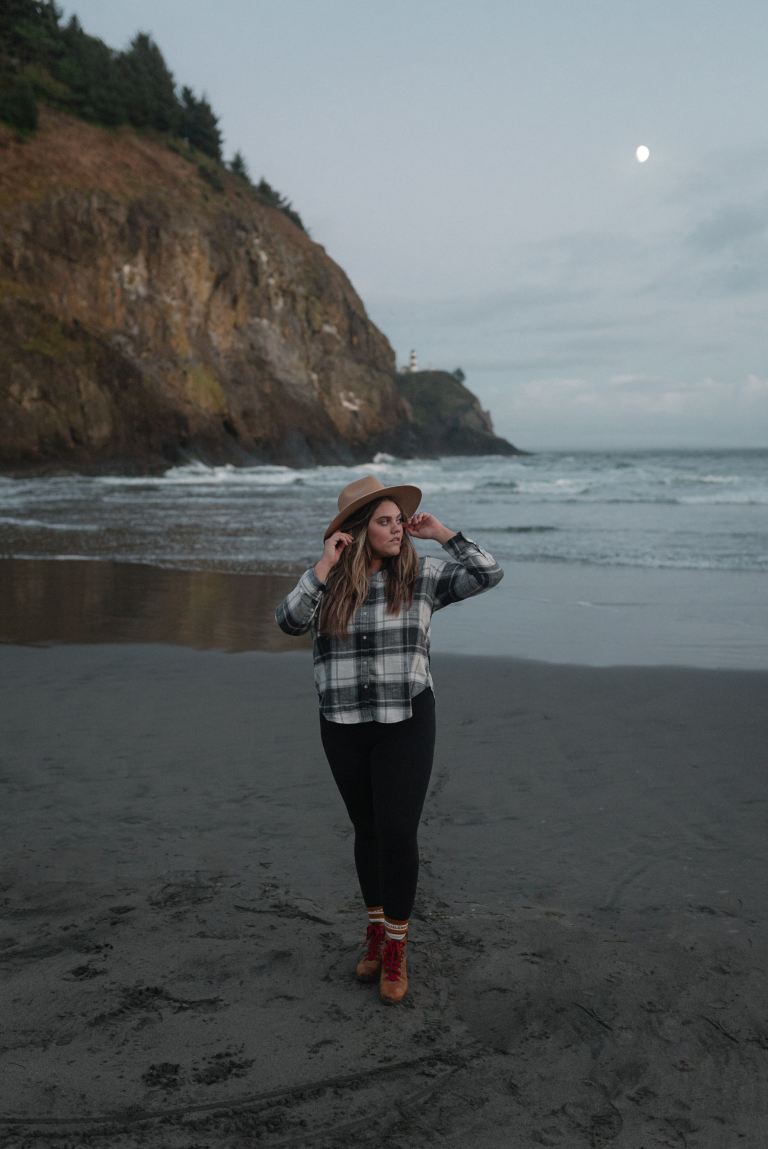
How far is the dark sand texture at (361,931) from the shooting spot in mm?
2389

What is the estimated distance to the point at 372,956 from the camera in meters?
3.08

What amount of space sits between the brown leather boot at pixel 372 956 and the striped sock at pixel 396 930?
0.13 meters

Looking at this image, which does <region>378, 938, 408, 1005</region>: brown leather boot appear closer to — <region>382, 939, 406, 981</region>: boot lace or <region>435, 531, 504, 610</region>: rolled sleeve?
<region>382, 939, 406, 981</region>: boot lace

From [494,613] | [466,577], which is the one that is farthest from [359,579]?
[494,613]

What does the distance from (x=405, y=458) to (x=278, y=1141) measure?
60.2m

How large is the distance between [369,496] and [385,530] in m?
0.12

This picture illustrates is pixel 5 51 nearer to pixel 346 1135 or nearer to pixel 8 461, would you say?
pixel 8 461

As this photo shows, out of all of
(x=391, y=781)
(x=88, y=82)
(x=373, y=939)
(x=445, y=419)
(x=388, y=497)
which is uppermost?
(x=88, y=82)

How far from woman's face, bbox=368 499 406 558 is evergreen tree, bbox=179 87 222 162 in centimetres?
6015

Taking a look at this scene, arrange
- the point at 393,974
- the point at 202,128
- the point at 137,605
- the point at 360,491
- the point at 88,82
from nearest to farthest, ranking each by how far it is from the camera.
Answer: the point at 393,974 < the point at 360,491 < the point at 137,605 < the point at 88,82 < the point at 202,128

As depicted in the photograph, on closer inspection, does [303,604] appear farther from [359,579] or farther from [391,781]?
[391,781]

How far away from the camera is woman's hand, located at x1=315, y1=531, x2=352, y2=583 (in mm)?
2930

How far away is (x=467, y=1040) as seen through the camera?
8.84ft

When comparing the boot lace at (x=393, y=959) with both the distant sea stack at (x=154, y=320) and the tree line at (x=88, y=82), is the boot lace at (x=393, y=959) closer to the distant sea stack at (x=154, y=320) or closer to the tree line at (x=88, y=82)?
the distant sea stack at (x=154, y=320)
